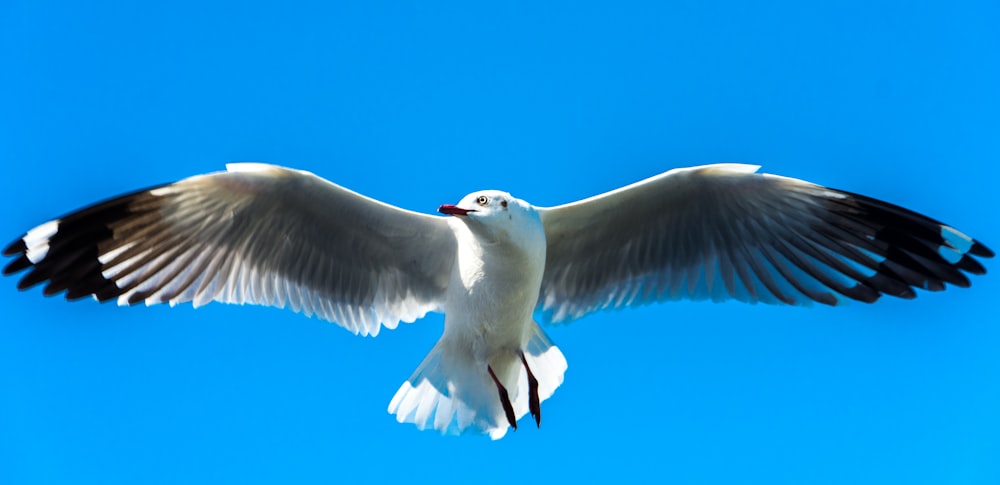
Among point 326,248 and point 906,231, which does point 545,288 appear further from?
point 906,231

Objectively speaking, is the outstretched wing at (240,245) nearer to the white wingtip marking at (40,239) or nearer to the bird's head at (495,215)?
the white wingtip marking at (40,239)

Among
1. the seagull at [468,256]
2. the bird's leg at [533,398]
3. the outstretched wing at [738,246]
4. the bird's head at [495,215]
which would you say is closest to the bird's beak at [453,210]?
the bird's head at [495,215]

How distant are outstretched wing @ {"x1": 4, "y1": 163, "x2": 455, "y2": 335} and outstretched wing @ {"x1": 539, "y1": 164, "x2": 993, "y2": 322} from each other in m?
0.97

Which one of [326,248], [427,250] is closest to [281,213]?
[326,248]

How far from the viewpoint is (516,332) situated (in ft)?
26.7

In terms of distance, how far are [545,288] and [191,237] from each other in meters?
2.47

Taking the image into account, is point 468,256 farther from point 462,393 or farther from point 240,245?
point 240,245

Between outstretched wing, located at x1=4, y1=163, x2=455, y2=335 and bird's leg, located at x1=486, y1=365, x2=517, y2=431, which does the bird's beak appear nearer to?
outstretched wing, located at x1=4, y1=163, x2=455, y2=335

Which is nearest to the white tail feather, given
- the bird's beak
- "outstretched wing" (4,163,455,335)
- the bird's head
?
"outstretched wing" (4,163,455,335)

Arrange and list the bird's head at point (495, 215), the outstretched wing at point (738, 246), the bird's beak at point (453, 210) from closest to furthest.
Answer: the bird's beak at point (453, 210), the bird's head at point (495, 215), the outstretched wing at point (738, 246)

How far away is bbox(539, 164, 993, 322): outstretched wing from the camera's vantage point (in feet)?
27.2

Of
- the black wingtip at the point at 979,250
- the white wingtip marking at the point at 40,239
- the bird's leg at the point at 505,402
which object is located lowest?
the bird's leg at the point at 505,402

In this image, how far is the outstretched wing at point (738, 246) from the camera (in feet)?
27.2

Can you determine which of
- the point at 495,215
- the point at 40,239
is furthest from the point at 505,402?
the point at 40,239
